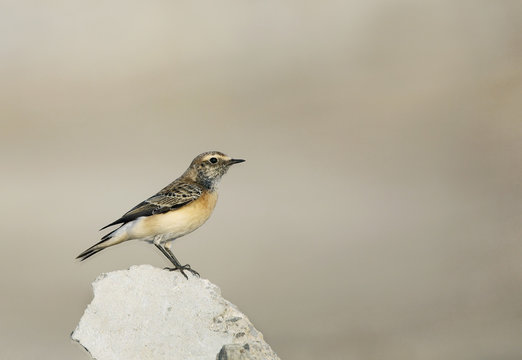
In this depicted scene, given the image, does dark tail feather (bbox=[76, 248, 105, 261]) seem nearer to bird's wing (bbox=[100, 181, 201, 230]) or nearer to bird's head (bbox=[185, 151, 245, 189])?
bird's wing (bbox=[100, 181, 201, 230])

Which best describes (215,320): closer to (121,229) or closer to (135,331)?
(135,331)

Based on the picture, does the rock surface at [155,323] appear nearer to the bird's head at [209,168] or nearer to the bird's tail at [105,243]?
the bird's tail at [105,243]

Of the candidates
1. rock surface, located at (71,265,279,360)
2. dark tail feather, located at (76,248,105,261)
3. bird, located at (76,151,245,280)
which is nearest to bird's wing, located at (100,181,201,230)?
bird, located at (76,151,245,280)

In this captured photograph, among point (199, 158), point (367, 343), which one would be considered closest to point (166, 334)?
point (199, 158)

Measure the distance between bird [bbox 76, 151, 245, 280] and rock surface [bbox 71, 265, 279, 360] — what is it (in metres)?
0.33

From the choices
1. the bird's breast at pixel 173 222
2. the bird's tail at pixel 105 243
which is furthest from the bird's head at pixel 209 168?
the bird's tail at pixel 105 243

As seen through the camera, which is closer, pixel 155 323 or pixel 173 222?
pixel 155 323

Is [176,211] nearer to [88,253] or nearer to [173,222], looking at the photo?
[173,222]

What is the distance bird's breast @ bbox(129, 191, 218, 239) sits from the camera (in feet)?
23.6

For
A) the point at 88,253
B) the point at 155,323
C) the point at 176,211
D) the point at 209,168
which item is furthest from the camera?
the point at 209,168

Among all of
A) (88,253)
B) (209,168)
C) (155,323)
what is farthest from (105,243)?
(209,168)

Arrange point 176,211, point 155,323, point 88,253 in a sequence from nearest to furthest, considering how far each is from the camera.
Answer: point 155,323
point 88,253
point 176,211

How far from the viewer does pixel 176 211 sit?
724 cm

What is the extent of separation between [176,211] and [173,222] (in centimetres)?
8
